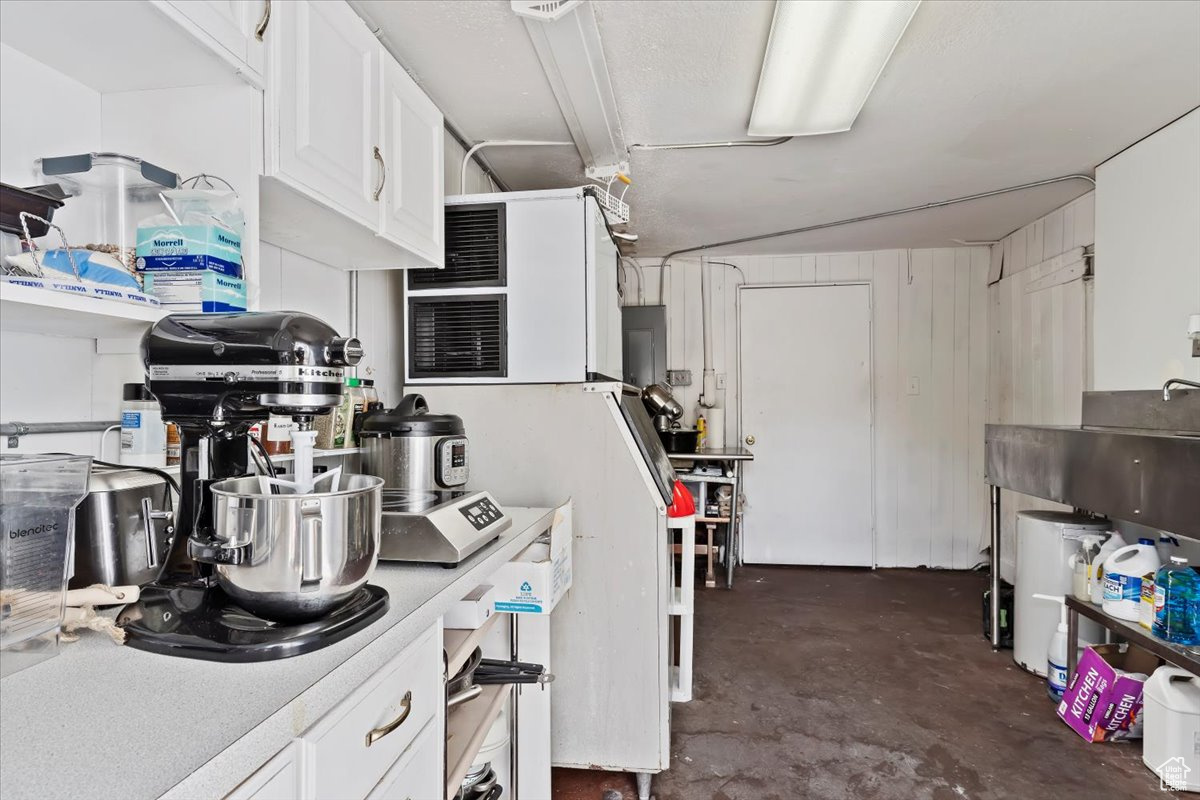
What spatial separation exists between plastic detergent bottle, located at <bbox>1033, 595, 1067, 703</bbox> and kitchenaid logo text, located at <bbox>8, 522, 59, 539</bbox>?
3175 millimetres

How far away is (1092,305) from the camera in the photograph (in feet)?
10.4

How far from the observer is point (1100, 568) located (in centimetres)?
234

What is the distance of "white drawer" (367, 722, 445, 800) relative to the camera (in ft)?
2.82

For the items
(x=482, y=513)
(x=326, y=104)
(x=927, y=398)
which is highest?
(x=326, y=104)

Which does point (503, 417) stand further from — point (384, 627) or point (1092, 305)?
point (1092, 305)

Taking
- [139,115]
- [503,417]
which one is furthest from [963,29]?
[139,115]

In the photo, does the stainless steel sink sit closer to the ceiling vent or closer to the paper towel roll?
the paper towel roll

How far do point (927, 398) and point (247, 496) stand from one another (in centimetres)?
464

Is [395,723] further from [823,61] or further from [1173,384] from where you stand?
[1173,384]

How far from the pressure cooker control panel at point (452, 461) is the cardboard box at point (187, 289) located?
63cm

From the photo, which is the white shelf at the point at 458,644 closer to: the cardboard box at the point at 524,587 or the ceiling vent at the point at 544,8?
the cardboard box at the point at 524,587

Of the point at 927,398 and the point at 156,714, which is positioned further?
the point at 927,398

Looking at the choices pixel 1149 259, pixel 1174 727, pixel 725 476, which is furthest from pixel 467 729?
pixel 1149 259

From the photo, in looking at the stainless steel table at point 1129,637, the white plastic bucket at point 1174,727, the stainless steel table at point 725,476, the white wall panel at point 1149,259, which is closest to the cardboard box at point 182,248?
the stainless steel table at point 1129,637
